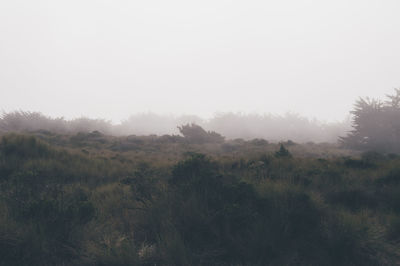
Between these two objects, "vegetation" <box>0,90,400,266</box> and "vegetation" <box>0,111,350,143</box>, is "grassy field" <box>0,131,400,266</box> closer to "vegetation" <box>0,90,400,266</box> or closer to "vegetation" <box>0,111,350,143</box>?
"vegetation" <box>0,90,400,266</box>

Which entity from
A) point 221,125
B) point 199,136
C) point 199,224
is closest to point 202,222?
point 199,224

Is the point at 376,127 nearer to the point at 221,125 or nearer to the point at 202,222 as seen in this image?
the point at 202,222

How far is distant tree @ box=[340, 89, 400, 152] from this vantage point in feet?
47.2

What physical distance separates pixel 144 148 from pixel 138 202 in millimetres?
10135

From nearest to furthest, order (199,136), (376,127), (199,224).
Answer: (199,224), (376,127), (199,136)

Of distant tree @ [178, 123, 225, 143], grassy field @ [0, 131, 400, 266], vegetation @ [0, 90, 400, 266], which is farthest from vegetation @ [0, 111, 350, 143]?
grassy field @ [0, 131, 400, 266]

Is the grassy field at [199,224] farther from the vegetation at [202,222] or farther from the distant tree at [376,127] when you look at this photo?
the distant tree at [376,127]

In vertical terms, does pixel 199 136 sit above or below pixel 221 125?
below

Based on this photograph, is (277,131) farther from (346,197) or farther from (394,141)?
(346,197)

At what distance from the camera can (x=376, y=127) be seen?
1510cm

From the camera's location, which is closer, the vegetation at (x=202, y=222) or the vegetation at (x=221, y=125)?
the vegetation at (x=202, y=222)

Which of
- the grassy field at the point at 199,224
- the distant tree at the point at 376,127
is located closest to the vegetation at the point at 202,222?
the grassy field at the point at 199,224

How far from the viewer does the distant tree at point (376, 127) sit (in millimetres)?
14398

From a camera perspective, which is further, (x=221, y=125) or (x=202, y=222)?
(x=221, y=125)
